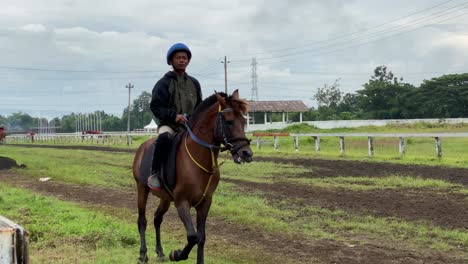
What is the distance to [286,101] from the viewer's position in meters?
75.9

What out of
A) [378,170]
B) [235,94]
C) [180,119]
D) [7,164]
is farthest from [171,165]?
[7,164]

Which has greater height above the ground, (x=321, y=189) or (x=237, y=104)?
(x=237, y=104)

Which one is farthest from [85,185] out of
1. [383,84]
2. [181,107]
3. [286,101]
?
[383,84]

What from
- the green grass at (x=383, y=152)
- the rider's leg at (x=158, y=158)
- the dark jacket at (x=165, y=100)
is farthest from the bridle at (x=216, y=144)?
the green grass at (x=383, y=152)

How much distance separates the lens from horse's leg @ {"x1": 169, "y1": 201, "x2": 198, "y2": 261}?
224 inches

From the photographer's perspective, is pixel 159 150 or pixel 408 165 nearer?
pixel 159 150

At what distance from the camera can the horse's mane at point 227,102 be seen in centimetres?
577

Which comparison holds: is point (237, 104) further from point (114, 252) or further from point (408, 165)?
point (408, 165)

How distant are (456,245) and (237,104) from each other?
426 cm

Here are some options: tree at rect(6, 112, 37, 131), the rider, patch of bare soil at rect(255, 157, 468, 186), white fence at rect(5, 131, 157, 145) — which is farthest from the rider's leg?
tree at rect(6, 112, 37, 131)

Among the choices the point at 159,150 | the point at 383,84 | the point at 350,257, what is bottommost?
the point at 350,257

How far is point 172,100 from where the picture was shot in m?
6.72

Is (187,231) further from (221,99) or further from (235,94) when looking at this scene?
(235,94)

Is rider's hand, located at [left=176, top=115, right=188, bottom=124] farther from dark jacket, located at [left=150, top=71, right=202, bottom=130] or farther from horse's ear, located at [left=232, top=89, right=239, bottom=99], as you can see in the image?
horse's ear, located at [left=232, top=89, right=239, bottom=99]
